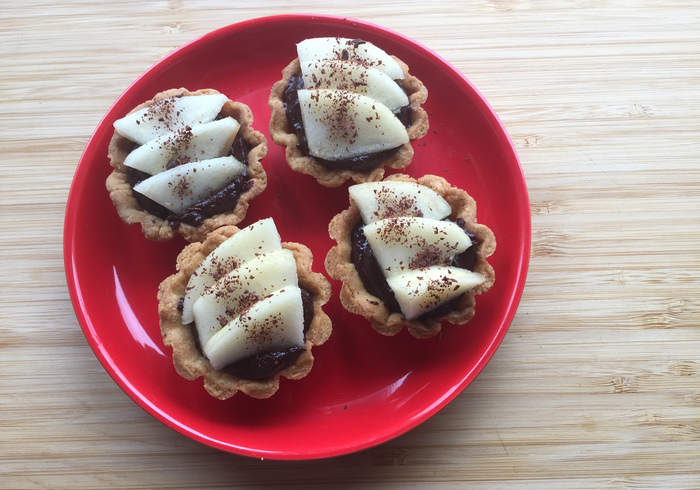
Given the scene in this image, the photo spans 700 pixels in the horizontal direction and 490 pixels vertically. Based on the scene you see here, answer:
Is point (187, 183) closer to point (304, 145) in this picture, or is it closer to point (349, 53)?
point (304, 145)

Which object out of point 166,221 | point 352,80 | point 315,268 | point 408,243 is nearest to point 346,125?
point 352,80

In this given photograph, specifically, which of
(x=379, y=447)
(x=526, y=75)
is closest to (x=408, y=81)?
(x=526, y=75)

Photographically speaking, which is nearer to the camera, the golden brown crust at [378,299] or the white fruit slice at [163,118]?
the golden brown crust at [378,299]

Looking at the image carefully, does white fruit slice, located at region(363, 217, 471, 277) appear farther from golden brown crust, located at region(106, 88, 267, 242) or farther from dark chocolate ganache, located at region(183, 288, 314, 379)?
golden brown crust, located at region(106, 88, 267, 242)

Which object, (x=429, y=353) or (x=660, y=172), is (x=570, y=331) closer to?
(x=429, y=353)

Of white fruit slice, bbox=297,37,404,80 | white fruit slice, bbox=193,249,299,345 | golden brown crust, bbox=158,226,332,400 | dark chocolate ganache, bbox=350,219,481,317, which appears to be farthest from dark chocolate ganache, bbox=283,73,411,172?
white fruit slice, bbox=193,249,299,345

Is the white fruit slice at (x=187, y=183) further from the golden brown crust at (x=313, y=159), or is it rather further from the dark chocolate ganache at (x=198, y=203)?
the golden brown crust at (x=313, y=159)

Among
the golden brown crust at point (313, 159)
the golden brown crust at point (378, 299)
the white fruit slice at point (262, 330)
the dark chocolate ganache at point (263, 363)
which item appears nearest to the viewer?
the white fruit slice at point (262, 330)

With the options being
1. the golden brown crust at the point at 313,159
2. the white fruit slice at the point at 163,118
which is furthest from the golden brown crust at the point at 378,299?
the white fruit slice at the point at 163,118
